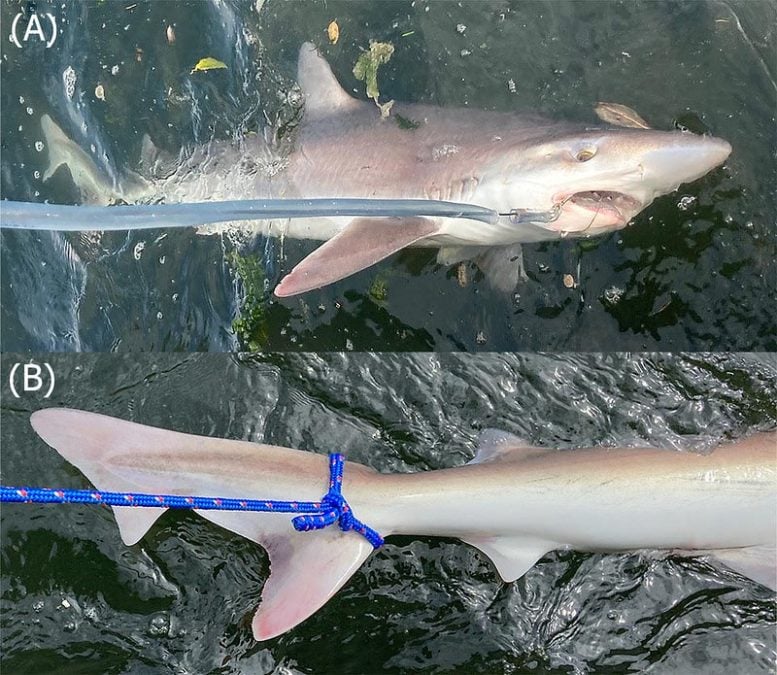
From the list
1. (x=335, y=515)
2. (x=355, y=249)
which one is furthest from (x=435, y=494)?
(x=355, y=249)

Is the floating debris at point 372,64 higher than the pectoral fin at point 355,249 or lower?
higher

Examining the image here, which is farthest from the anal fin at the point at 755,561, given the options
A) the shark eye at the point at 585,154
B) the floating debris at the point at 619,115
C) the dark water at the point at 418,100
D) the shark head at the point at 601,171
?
the floating debris at the point at 619,115

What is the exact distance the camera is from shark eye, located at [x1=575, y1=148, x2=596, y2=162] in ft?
4.87

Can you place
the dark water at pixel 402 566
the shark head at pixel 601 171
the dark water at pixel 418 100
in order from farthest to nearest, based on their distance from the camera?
the dark water at pixel 418 100, the dark water at pixel 402 566, the shark head at pixel 601 171

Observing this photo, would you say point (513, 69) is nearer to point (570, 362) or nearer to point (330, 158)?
point (330, 158)

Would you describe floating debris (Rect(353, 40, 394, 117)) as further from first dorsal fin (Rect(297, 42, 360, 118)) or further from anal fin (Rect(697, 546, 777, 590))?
anal fin (Rect(697, 546, 777, 590))

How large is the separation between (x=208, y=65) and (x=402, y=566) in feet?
4.75

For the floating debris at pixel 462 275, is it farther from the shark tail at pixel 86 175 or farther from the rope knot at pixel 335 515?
the shark tail at pixel 86 175

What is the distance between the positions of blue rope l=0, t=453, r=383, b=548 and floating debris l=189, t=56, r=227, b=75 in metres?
1.22

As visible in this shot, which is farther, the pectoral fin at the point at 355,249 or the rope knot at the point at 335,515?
the pectoral fin at the point at 355,249

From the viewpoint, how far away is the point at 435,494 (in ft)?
4.61

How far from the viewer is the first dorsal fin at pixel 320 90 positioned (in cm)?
184

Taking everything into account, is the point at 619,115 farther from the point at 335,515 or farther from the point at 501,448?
the point at 335,515

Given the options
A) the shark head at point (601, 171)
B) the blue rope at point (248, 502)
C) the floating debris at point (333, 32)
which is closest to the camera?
the blue rope at point (248, 502)
